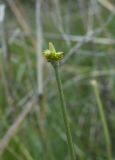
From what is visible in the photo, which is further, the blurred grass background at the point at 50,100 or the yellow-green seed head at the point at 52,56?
the blurred grass background at the point at 50,100

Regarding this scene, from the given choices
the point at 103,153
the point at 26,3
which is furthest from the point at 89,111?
the point at 26,3

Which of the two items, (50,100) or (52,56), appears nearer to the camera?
(52,56)

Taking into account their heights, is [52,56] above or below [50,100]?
below

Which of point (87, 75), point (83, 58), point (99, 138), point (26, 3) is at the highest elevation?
point (26, 3)

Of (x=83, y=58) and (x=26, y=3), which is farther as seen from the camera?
(x=26, y=3)

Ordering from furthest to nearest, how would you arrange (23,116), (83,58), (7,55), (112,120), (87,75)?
(83,58)
(87,75)
(112,120)
(7,55)
(23,116)

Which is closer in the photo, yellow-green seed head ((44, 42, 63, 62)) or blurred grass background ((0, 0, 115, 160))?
yellow-green seed head ((44, 42, 63, 62))

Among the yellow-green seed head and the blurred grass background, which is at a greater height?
the blurred grass background

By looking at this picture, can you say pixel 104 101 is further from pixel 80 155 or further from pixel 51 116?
pixel 80 155

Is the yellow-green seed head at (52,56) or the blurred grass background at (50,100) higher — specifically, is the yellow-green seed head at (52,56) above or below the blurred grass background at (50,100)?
below

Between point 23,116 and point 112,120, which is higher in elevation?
point 112,120

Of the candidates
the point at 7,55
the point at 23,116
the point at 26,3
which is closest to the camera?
the point at 23,116
